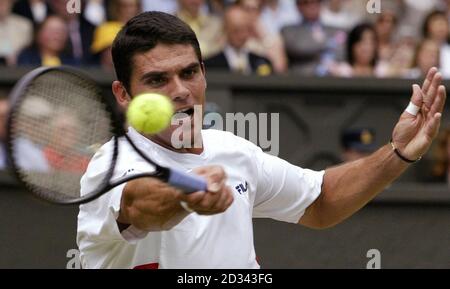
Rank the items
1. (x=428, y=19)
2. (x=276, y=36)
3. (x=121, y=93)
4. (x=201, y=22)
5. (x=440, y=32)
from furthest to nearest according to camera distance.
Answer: (x=428, y=19) < (x=440, y=32) < (x=276, y=36) < (x=201, y=22) < (x=121, y=93)

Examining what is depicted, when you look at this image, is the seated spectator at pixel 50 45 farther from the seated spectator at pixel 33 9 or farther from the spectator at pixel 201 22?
the spectator at pixel 201 22

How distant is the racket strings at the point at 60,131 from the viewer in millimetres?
3521

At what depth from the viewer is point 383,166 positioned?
4555 millimetres

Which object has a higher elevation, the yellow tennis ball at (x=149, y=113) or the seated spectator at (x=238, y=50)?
the seated spectator at (x=238, y=50)

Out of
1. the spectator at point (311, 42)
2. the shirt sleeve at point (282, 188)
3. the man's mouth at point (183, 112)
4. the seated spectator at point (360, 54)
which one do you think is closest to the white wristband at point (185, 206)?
the man's mouth at point (183, 112)

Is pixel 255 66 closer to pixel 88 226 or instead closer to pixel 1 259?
pixel 1 259

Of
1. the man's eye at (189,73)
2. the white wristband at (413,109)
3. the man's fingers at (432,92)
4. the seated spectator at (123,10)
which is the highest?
the seated spectator at (123,10)

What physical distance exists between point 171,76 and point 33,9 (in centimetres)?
478

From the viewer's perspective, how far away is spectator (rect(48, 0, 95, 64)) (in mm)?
8391

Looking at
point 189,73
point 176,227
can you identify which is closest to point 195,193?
point 176,227

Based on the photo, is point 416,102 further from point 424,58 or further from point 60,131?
point 424,58

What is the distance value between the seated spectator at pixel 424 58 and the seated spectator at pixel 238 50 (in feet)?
4.71

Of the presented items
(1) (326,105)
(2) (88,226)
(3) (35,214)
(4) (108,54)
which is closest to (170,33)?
(2) (88,226)

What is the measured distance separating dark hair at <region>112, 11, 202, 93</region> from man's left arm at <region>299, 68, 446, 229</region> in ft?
3.24
